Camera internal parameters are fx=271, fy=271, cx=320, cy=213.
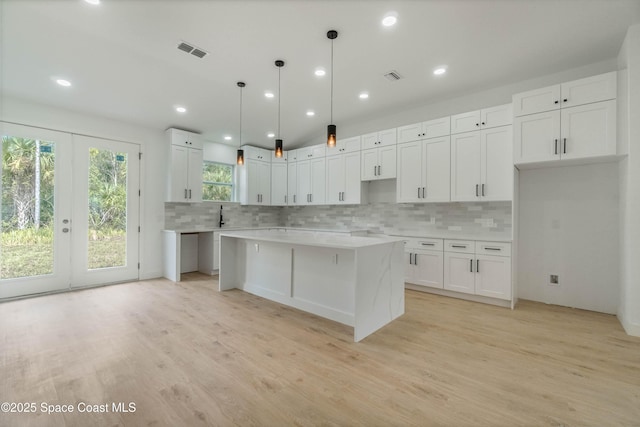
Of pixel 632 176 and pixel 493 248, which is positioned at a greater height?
pixel 632 176

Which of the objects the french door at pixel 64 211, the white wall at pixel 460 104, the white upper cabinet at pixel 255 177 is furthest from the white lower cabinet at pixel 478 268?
the french door at pixel 64 211

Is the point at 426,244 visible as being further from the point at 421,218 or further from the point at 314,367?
the point at 314,367

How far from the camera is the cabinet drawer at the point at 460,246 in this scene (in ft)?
13.0

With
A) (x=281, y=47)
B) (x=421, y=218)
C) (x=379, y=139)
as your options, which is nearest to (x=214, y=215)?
(x=379, y=139)

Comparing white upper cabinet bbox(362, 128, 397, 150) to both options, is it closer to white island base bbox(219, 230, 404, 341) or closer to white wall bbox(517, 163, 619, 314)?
white wall bbox(517, 163, 619, 314)

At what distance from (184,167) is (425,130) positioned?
4.57 metres

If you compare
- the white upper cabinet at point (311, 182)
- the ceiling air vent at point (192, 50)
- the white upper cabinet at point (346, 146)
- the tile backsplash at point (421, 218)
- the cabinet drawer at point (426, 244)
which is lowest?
the cabinet drawer at point (426, 244)

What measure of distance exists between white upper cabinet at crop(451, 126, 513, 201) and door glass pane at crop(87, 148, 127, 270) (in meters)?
5.75

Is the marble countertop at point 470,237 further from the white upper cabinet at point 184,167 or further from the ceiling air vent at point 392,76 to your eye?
the white upper cabinet at point 184,167

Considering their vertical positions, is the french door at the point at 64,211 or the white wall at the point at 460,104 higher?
the white wall at the point at 460,104

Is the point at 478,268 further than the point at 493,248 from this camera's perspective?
Yes

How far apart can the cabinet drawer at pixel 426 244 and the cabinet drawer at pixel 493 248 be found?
52 centimetres

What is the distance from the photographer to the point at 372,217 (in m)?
5.64

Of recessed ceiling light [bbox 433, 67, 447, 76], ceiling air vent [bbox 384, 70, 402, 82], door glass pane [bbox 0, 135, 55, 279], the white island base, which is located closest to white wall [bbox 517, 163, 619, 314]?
recessed ceiling light [bbox 433, 67, 447, 76]
